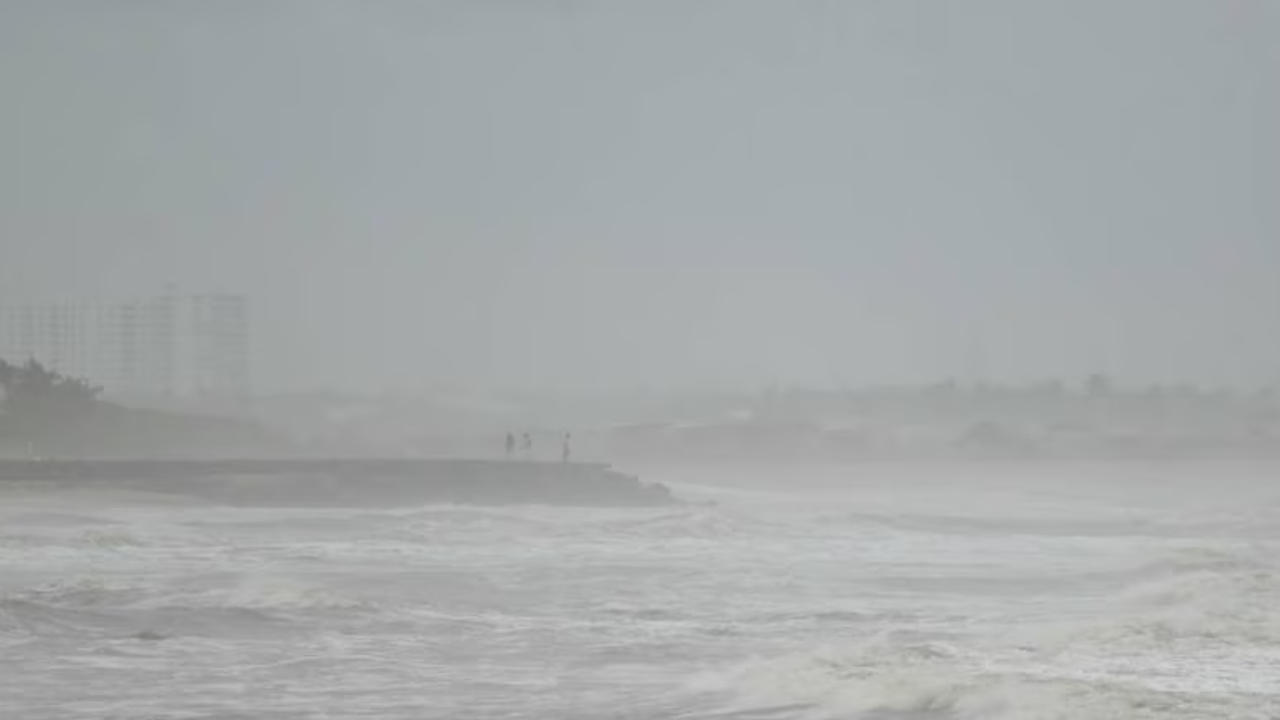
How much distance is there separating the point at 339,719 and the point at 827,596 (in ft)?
44.7

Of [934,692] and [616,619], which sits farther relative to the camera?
[616,619]

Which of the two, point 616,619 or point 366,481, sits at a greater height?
point 366,481

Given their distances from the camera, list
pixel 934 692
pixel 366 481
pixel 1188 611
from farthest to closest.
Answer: pixel 366 481, pixel 1188 611, pixel 934 692

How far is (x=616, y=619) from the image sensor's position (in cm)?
2239

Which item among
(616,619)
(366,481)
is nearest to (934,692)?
(616,619)

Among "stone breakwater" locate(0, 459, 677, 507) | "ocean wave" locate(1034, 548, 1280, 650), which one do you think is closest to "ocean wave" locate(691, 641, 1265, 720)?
"ocean wave" locate(1034, 548, 1280, 650)

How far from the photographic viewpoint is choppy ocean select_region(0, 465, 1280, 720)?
14.6m

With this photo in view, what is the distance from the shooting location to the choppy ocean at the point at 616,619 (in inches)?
577

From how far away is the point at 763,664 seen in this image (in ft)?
56.2

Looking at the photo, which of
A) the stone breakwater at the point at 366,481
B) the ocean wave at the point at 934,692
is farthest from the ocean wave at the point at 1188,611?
the stone breakwater at the point at 366,481

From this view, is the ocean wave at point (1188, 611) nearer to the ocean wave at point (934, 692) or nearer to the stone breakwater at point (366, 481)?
the ocean wave at point (934, 692)

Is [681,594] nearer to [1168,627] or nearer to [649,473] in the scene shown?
[1168,627]

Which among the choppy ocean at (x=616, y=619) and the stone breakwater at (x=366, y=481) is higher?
the stone breakwater at (x=366, y=481)

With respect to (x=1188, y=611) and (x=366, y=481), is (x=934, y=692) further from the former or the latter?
(x=366, y=481)
